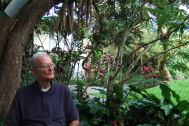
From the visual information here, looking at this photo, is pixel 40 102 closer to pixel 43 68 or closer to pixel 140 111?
pixel 43 68

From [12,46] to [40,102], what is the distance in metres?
1.74

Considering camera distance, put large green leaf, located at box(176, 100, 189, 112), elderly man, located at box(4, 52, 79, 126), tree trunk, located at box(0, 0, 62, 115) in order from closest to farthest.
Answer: elderly man, located at box(4, 52, 79, 126), large green leaf, located at box(176, 100, 189, 112), tree trunk, located at box(0, 0, 62, 115)

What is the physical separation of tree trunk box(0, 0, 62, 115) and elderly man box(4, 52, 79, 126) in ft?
5.13

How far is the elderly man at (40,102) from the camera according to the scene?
197 cm

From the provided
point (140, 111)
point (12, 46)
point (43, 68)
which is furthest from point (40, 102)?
point (140, 111)

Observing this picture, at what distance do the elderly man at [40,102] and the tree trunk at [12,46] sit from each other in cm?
156

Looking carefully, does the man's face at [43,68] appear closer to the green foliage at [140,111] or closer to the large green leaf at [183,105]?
the green foliage at [140,111]

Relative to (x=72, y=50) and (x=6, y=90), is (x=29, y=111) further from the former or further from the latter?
(x=72, y=50)

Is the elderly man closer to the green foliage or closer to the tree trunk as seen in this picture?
the green foliage

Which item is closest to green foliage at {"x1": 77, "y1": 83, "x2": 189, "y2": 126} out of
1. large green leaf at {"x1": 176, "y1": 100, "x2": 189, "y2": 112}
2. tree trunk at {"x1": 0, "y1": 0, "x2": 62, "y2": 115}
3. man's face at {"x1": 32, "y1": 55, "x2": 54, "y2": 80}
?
large green leaf at {"x1": 176, "y1": 100, "x2": 189, "y2": 112}

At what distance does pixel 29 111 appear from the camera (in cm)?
197

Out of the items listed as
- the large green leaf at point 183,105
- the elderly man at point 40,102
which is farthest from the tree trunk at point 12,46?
the large green leaf at point 183,105

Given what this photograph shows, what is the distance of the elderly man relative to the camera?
6.46ft

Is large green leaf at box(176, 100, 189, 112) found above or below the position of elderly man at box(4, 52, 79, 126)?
below
